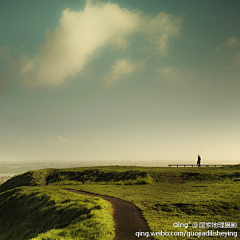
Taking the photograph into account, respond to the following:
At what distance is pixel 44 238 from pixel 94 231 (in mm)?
4240

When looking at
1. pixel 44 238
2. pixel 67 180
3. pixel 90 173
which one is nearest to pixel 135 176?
pixel 90 173

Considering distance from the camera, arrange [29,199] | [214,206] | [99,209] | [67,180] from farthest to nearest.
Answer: [67,180], [29,199], [214,206], [99,209]

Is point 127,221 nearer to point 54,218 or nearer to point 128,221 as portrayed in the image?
point 128,221

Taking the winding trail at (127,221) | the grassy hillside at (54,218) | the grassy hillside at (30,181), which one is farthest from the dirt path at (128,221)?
the grassy hillside at (30,181)

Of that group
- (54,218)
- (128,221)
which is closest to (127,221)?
(128,221)

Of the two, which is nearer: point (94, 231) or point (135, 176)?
point (94, 231)

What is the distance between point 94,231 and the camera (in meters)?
13.8

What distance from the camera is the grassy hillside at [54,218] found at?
1416cm

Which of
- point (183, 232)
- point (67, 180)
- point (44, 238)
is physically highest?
point (183, 232)

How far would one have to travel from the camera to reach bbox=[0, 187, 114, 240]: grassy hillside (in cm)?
1416

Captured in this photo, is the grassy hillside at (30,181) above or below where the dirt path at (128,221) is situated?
below

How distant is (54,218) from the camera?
1930cm

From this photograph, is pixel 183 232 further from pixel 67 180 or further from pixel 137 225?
pixel 67 180

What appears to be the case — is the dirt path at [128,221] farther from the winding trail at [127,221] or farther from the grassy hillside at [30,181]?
the grassy hillside at [30,181]
